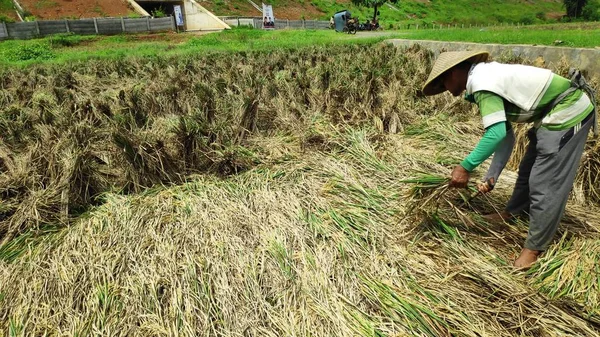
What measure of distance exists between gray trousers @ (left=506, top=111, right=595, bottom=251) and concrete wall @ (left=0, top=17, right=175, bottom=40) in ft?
74.5

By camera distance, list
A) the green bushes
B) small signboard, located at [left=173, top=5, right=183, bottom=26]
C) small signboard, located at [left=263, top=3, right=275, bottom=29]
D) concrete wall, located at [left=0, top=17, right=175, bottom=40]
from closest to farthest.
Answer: the green bushes < concrete wall, located at [left=0, top=17, right=175, bottom=40] < small signboard, located at [left=173, top=5, right=183, bottom=26] < small signboard, located at [left=263, top=3, right=275, bottom=29]

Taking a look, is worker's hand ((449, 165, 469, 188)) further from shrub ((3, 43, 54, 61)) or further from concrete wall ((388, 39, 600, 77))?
shrub ((3, 43, 54, 61))

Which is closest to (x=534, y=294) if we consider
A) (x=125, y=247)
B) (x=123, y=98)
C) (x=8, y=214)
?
(x=125, y=247)

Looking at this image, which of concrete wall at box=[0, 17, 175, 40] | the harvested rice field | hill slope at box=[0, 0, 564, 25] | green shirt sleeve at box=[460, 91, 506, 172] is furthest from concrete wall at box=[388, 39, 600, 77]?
hill slope at box=[0, 0, 564, 25]

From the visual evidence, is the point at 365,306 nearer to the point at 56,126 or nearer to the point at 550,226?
A: the point at 550,226

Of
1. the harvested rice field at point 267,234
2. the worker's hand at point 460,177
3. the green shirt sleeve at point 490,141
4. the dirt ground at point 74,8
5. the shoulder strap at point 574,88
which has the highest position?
the dirt ground at point 74,8

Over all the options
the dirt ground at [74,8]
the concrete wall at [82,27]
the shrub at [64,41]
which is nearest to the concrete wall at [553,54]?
the shrub at [64,41]

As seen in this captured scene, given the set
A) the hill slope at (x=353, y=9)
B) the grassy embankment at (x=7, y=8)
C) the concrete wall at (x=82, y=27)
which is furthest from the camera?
the hill slope at (x=353, y=9)

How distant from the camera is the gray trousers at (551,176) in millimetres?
1867

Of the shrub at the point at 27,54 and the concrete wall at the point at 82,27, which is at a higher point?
the concrete wall at the point at 82,27

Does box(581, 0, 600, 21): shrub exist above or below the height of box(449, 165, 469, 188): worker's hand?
above

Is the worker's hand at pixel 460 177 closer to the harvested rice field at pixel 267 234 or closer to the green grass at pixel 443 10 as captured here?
the harvested rice field at pixel 267 234

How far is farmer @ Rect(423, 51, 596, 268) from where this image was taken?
70.4 inches

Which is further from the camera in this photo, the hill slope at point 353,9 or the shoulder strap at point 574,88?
the hill slope at point 353,9
